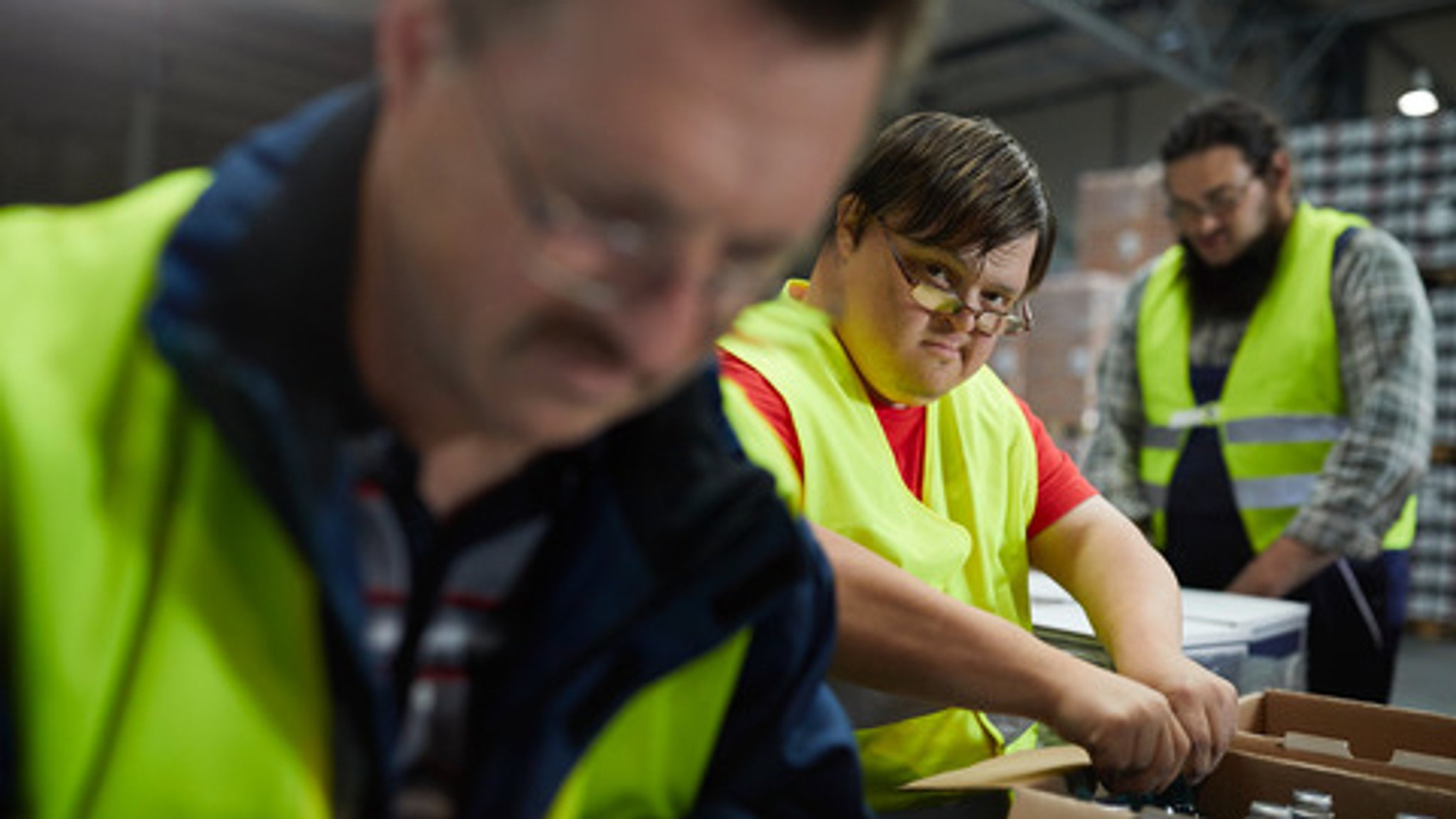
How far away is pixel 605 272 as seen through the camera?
651 millimetres

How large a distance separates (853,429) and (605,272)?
3.24 ft

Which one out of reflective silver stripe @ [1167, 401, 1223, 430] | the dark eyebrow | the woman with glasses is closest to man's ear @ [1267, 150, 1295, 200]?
reflective silver stripe @ [1167, 401, 1223, 430]

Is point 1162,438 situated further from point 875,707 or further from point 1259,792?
point 875,707

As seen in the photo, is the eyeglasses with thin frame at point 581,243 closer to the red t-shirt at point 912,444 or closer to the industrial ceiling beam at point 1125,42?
the red t-shirt at point 912,444

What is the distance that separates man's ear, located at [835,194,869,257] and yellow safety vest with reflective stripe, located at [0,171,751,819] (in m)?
1.09

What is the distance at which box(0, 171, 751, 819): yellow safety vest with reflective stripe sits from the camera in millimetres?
647

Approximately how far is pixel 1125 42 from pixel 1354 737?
763 cm

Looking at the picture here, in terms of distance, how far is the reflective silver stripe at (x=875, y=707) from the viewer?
4.83 ft

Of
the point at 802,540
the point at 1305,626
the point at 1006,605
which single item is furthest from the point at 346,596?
the point at 1305,626

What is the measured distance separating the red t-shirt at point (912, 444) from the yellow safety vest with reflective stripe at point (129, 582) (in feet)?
2.57

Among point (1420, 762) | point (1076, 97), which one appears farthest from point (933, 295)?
point (1076, 97)

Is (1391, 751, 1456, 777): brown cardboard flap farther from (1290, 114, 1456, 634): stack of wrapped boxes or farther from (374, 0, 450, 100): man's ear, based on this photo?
(1290, 114, 1456, 634): stack of wrapped boxes

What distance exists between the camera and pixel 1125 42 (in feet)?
27.6

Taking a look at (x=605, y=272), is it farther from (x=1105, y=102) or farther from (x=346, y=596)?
(x=1105, y=102)
